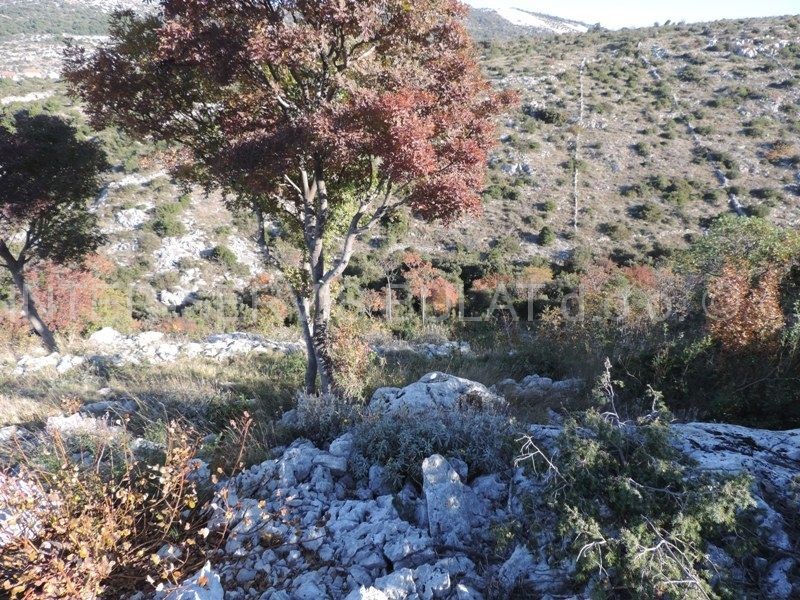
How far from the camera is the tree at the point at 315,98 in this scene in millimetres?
4086

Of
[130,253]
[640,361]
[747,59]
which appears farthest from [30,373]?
[747,59]

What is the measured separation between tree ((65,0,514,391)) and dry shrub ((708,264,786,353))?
2.90 metres

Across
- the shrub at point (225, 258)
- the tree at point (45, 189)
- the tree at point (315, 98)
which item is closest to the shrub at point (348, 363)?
the tree at point (315, 98)

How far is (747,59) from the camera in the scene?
39062 mm

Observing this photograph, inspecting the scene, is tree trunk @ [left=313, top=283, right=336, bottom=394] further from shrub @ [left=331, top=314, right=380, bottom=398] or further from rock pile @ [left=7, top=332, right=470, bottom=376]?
rock pile @ [left=7, top=332, right=470, bottom=376]

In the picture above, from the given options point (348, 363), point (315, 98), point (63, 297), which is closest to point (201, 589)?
point (348, 363)

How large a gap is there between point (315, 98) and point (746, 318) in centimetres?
495

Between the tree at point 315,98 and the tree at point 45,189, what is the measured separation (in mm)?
4662

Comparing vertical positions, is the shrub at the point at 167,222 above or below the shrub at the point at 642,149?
below

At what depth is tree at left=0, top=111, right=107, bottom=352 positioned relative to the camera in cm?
838

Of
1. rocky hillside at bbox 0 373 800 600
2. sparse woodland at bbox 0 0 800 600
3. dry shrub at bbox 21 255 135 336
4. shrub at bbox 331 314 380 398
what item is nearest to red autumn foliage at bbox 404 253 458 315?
sparse woodland at bbox 0 0 800 600

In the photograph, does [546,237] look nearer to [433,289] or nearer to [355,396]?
[433,289]

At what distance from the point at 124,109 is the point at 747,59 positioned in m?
50.0

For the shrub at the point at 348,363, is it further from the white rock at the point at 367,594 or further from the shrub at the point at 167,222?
the shrub at the point at 167,222
